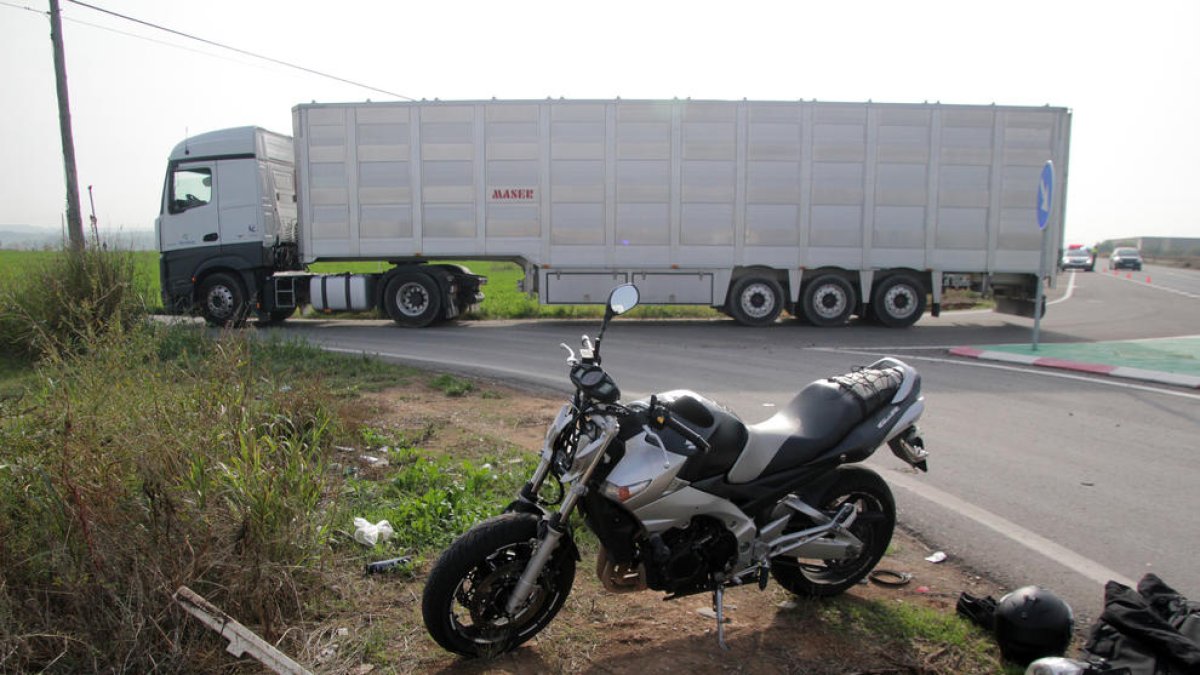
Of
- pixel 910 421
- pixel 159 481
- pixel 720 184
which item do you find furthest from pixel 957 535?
pixel 720 184

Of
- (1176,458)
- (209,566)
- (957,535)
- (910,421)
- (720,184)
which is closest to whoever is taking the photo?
(209,566)

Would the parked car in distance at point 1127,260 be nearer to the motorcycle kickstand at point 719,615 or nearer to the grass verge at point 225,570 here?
the grass verge at point 225,570

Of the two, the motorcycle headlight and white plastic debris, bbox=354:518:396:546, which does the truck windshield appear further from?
the motorcycle headlight

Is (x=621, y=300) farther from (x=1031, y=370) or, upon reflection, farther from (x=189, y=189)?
(x=189, y=189)

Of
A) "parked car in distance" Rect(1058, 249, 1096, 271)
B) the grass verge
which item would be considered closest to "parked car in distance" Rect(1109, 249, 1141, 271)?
"parked car in distance" Rect(1058, 249, 1096, 271)

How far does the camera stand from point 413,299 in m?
16.2

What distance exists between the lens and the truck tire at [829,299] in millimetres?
15914

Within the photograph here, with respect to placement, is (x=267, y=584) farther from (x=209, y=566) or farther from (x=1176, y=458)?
(x=1176, y=458)

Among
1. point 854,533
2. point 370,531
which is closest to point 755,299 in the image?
point 854,533

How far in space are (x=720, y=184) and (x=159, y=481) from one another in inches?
527

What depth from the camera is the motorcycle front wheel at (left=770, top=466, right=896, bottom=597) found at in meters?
3.87

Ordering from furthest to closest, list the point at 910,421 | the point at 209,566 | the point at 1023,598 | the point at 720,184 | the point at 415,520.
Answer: the point at 720,184, the point at 415,520, the point at 910,421, the point at 1023,598, the point at 209,566

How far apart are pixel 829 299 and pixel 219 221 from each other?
12177mm

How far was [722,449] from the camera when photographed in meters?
3.44
